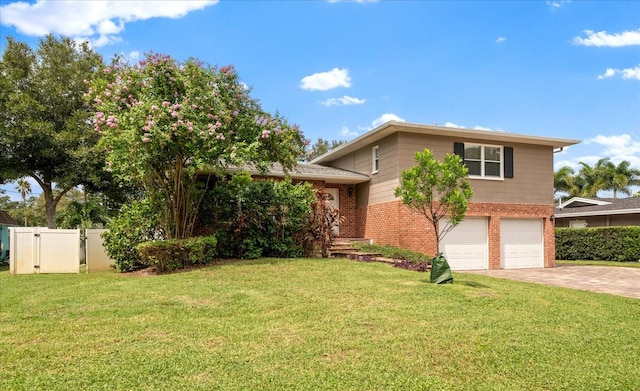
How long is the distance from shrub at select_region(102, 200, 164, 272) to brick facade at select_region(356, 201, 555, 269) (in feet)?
24.3

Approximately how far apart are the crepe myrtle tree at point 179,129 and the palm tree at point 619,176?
106 ft

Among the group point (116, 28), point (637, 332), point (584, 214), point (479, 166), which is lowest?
point (637, 332)

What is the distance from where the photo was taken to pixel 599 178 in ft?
117

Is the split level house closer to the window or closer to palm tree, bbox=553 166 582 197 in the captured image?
the window

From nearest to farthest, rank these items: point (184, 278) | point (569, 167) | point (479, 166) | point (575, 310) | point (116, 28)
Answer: point (575, 310) < point (184, 278) < point (116, 28) < point (479, 166) < point (569, 167)

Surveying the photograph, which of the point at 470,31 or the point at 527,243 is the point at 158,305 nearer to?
the point at 470,31

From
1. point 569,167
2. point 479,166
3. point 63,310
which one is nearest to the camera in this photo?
point 63,310

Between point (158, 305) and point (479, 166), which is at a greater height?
point (479, 166)

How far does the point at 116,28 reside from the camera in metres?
11.7

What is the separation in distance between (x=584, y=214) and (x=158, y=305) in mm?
23833

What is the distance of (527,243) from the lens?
16328mm

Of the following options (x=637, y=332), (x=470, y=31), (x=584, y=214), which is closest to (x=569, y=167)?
(x=584, y=214)

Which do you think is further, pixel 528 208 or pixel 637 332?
pixel 528 208

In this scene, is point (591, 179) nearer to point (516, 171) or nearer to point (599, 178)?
point (599, 178)
